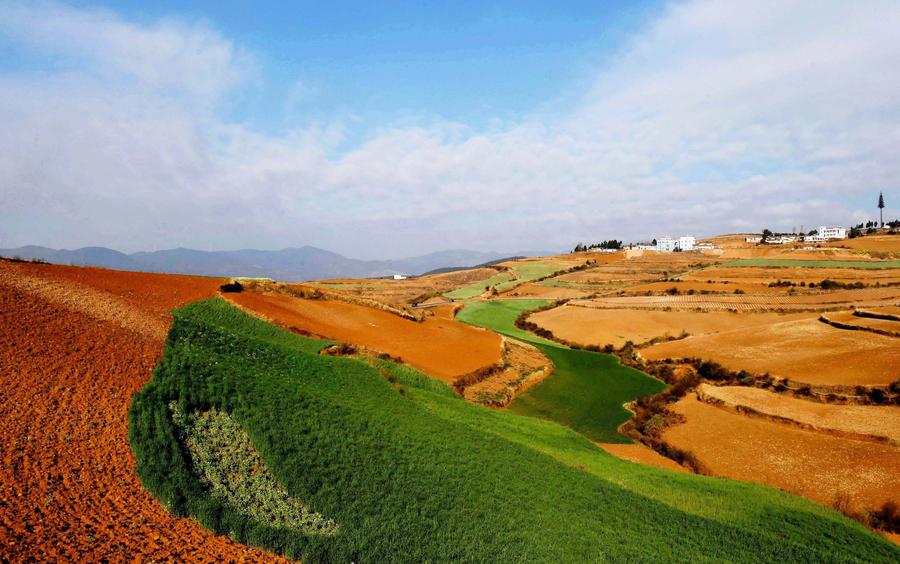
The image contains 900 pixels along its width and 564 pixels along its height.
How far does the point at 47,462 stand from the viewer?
32.6 ft

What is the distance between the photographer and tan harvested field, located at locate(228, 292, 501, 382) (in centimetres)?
2936

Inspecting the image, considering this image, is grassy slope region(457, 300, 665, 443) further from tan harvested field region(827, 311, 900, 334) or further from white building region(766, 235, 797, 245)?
white building region(766, 235, 797, 245)

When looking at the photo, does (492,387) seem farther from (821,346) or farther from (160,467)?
(821,346)

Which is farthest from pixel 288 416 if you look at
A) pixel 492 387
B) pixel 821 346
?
pixel 821 346

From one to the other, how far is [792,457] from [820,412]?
572cm

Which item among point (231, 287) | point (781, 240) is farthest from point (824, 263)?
point (781, 240)

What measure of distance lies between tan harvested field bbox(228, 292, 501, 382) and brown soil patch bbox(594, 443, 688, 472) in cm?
971

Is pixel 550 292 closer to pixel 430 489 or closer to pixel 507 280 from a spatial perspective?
pixel 507 280

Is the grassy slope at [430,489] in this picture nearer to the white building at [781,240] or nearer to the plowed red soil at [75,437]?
the plowed red soil at [75,437]

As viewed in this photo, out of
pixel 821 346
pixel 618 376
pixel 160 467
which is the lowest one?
pixel 618 376

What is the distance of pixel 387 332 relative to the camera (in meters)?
34.3

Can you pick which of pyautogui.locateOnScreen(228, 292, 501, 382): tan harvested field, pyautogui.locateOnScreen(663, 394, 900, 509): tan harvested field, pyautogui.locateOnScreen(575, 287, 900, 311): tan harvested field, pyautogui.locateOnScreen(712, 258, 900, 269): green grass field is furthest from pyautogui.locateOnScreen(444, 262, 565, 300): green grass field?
pyautogui.locateOnScreen(663, 394, 900, 509): tan harvested field

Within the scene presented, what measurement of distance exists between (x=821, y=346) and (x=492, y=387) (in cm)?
2412

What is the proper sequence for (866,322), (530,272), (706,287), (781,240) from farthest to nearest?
1. (781,240)
2. (530,272)
3. (706,287)
4. (866,322)
